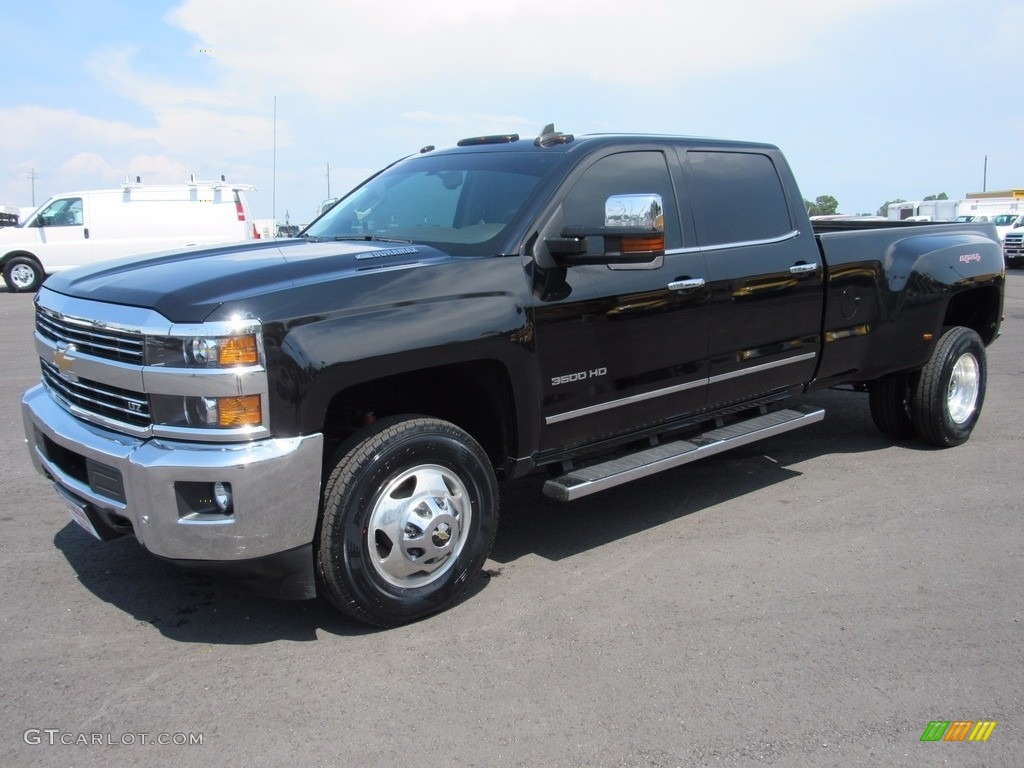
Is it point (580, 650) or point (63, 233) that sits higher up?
point (63, 233)

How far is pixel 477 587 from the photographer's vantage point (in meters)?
4.07

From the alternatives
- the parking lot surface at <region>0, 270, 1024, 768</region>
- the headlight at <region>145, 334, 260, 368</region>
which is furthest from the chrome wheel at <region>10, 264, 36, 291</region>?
the headlight at <region>145, 334, 260, 368</region>

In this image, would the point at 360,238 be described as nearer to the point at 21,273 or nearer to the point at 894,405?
the point at 894,405

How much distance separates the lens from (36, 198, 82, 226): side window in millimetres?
20062

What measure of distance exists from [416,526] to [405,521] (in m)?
0.05

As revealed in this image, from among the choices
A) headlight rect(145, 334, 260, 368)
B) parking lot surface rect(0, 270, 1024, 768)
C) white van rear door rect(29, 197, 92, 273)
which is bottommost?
parking lot surface rect(0, 270, 1024, 768)

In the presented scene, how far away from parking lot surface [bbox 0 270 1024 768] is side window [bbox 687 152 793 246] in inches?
61.2

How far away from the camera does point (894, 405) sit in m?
6.36

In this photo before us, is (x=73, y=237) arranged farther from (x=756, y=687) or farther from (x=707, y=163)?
(x=756, y=687)

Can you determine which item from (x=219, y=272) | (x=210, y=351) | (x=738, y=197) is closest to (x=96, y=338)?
(x=219, y=272)

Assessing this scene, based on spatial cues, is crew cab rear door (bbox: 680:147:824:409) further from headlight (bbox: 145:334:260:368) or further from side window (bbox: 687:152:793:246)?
headlight (bbox: 145:334:260:368)

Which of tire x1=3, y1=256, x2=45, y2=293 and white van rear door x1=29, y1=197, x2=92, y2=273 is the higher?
white van rear door x1=29, y1=197, x2=92, y2=273

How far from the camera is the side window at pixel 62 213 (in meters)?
20.1

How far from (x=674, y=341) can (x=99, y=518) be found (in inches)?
106
